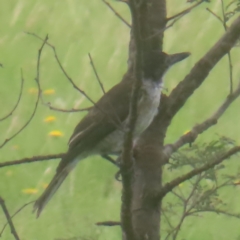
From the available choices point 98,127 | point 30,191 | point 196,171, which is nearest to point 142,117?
point 98,127

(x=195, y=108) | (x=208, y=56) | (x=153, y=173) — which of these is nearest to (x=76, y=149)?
(x=153, y=173)

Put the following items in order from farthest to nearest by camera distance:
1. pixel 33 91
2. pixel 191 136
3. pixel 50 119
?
pixel 33 91 < pixel 50 119 < pixel 191 136

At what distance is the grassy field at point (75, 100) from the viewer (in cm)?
630

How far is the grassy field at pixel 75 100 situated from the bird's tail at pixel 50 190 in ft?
3.87

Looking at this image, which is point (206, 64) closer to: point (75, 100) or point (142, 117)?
point (142, 117)

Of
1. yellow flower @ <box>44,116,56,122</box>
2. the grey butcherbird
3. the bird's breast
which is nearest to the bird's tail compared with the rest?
the grey butcherbird

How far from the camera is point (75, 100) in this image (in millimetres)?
7730

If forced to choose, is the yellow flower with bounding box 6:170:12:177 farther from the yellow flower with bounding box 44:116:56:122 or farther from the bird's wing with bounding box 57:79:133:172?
the bird's wing with bounding box 57:79:133:172

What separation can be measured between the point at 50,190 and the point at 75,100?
3.92 m

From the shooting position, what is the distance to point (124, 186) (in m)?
2.89

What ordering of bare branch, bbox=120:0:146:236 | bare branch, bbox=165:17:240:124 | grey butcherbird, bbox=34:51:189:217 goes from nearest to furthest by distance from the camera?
1. bare branch, bbox=120:0:146:236
2. bare branch, bbox=165:17:240:124
3. grey butcherbird, bbox=34:51:189:217

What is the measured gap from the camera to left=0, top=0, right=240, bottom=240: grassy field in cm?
630

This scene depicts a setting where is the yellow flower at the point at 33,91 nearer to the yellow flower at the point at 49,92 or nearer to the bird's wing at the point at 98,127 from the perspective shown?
the yellow flower at the point at 49,92

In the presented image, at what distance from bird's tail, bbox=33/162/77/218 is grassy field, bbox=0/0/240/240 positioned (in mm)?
1178
